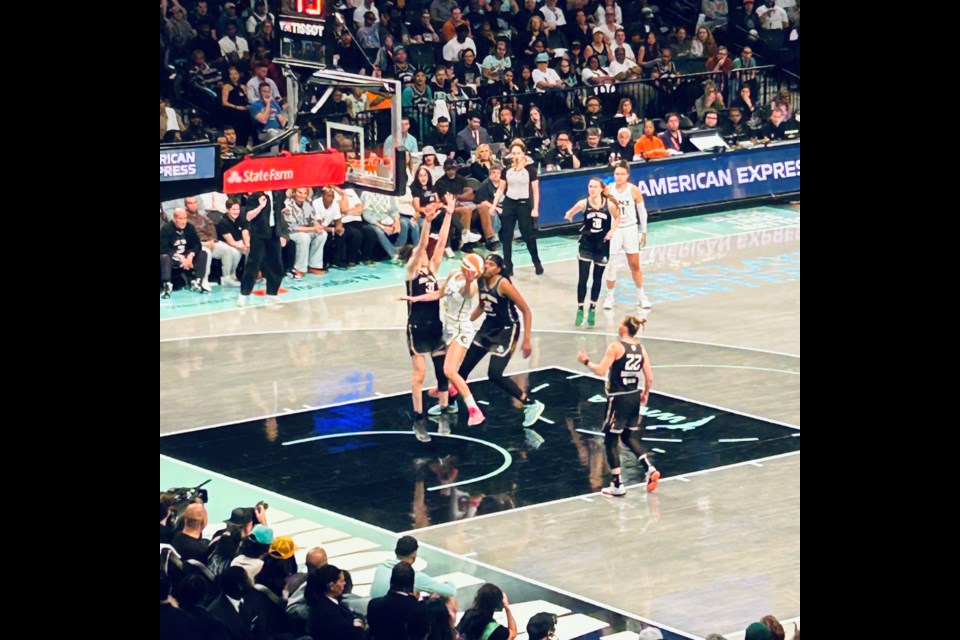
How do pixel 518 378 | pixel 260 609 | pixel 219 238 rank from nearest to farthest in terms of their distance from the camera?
1. pixel 260 609
2. pixel 518 378
3. pixel 219 238

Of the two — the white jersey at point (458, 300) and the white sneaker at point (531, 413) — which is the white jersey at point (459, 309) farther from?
the white sneaker at point (531, 413)

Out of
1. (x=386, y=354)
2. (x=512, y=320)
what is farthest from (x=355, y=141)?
(x=512, y=320)

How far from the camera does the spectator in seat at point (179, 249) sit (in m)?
25.9

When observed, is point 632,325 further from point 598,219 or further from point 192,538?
point 598,219

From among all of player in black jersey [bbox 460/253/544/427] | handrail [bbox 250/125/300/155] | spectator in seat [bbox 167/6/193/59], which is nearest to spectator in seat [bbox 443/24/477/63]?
spectator in seat [bbox 167/6/193/59]

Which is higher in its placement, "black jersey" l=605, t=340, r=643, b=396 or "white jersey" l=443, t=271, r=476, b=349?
"white jersey" l=443, t=271, r=476, b=349

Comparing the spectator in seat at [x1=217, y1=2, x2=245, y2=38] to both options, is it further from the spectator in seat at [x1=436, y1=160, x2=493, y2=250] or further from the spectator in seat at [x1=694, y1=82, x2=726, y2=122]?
the spectator in seat at [x1=694, y1=82, x2=726, y2=122]

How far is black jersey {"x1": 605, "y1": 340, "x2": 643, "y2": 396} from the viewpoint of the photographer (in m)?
18.5

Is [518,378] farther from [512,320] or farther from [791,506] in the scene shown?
[791,506]

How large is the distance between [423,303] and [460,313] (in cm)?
46

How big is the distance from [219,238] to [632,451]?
8855 mm

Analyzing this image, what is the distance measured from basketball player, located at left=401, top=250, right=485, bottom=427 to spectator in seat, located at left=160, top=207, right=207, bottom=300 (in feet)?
21.3

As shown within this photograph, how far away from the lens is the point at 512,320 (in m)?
20.5
